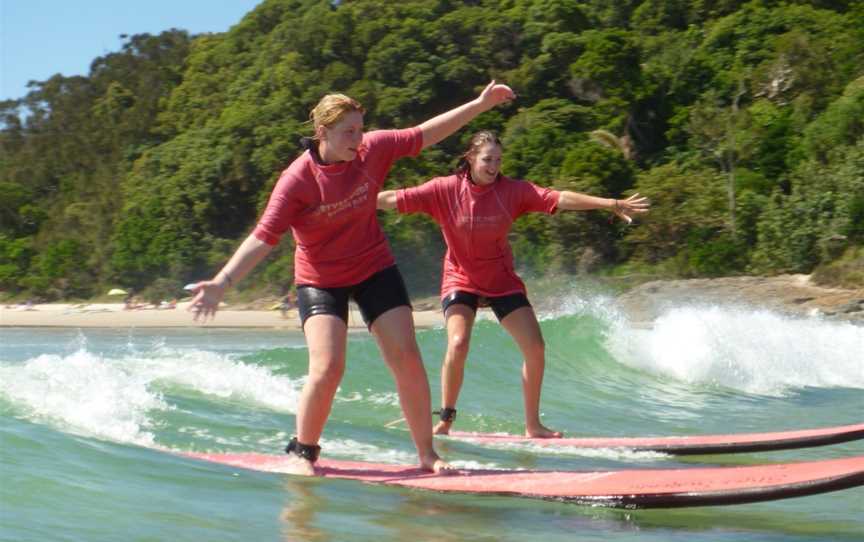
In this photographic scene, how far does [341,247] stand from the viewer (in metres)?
5.45

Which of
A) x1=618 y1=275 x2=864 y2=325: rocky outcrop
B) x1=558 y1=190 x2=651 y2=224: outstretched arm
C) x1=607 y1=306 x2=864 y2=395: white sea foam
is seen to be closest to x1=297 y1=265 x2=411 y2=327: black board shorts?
x1=558 y1=190 x2=651 y2=224: outstretched arm

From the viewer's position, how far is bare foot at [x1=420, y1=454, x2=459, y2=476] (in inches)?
222

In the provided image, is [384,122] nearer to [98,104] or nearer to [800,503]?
[98,104]

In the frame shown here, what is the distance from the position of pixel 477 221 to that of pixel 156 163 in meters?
39.5

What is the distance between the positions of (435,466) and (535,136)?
30.2 meters

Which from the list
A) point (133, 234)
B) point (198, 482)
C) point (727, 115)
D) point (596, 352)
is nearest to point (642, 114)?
point (727, 115)

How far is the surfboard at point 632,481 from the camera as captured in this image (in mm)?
4676

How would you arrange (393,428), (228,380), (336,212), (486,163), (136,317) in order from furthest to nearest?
(136,317) → (228,380) → (393,428) → (486,163) → (336,212)

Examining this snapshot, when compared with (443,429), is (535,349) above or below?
above

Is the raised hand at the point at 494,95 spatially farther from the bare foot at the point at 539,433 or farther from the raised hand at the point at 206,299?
the bare foot at the point at 539,433

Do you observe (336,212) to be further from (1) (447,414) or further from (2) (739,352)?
(2) (739,352)

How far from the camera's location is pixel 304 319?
217 inches

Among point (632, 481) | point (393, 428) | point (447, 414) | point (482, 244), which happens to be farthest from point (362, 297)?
point (393, 428)

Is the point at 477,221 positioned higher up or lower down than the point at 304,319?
higher up
